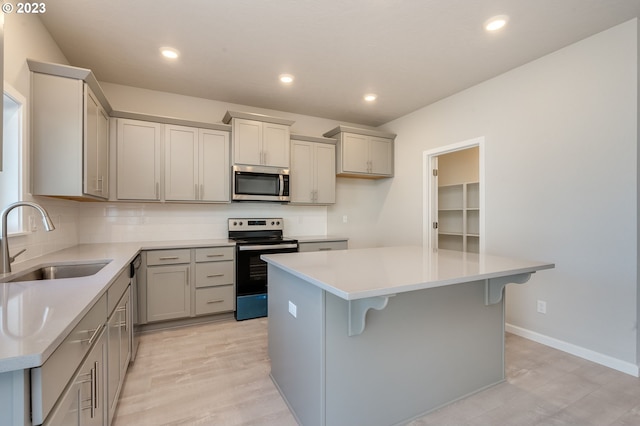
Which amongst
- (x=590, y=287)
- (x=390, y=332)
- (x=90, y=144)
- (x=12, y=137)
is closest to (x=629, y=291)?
(x=590, y=287)

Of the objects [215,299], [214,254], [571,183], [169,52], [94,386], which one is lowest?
[215,299]

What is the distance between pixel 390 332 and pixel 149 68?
131 inches

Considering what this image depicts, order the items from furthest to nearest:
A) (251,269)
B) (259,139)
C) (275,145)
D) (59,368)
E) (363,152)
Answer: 1. (363,152)
2. (275,145)
3. (259,139)
4. (251,269)
5. (59,368)

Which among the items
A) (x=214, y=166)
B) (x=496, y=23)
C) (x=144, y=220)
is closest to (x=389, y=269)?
(x=496, y=23)

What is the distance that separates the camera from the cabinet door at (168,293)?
3.04 meters

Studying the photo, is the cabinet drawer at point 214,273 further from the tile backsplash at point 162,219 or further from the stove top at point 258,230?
the tile backsplash at point 162,219

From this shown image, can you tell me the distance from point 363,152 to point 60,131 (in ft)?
11.4

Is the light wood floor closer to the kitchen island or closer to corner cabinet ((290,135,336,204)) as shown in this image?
the kitchen island

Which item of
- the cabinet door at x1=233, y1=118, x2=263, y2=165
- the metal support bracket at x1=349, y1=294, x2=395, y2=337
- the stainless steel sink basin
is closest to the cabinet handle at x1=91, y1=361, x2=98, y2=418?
the stainless steel sink basin

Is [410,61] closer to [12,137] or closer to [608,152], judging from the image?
[608,152]

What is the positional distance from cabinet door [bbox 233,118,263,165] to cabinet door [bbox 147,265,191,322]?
1.45 meters

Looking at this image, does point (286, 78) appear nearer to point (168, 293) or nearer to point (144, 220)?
point (144, 220)

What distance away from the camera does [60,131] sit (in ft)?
7.25

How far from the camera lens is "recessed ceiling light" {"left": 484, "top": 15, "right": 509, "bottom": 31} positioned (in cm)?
225
